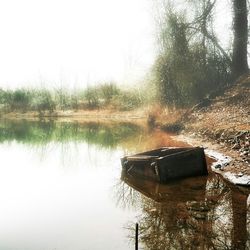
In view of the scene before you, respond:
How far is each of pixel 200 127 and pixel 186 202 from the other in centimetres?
1055

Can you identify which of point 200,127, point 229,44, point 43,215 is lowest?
point 43,215

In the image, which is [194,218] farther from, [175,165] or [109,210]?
[175,165]

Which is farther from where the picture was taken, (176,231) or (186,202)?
(186,202)

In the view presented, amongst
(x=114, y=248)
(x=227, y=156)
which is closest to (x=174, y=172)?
(x=227, y=156)

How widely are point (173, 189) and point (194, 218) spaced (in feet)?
7.89

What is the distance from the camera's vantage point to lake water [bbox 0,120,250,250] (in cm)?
670

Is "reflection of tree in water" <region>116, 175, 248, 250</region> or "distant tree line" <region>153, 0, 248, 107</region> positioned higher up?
"distant tree line" <region>153, 0, 248, 107</region>

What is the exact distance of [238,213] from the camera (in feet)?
25.6

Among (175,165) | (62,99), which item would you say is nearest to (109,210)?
(175,165)

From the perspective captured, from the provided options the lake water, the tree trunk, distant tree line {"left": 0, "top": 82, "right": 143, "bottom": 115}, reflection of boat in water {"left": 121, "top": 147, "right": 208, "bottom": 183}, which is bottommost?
the lake water

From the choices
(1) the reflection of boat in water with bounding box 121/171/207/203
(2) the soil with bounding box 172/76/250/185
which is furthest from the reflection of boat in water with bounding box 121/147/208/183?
(2) the soil with bounding box 172/76/250/185

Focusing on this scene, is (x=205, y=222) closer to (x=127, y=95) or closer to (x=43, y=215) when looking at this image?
(x=43, y=215)

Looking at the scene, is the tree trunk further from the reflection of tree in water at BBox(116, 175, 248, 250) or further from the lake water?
the reflection of tree in water at BBox(116, 175, 248, 250)

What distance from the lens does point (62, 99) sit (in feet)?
165
